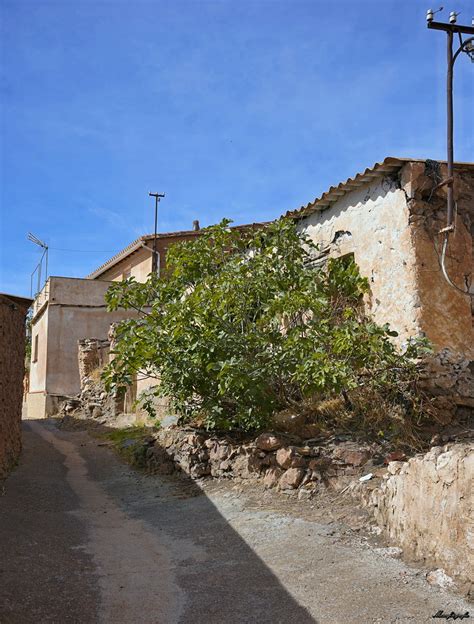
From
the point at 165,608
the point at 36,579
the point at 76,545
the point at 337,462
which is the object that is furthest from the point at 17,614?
the point at 337,462

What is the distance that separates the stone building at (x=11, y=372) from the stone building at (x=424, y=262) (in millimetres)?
5388

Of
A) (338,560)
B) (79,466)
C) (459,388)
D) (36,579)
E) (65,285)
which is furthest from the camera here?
(65,285)

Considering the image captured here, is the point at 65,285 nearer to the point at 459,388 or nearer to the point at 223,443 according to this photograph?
the point at 223,443

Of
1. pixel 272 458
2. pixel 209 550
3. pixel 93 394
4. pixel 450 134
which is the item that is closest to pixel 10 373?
pixel 272 458

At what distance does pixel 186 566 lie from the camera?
225 inches

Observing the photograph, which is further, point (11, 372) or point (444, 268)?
point (11, 372)

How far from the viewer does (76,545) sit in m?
6.30

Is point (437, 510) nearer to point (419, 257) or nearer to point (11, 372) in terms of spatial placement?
point (419, 257)

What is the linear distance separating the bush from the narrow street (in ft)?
5.15

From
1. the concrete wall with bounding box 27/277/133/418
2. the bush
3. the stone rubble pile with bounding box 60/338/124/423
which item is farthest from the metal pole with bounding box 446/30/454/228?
the concrete wall with bounding box 27/277/133/418

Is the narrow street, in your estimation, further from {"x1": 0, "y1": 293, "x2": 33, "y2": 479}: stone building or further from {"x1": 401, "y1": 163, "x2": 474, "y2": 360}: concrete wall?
{"x1": 401, "y1": 163, "x2": 474, "y2": 360}: concrete wall

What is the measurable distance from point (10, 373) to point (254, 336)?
379 cm

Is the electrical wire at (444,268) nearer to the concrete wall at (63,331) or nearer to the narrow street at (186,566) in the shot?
the narrow street at (186,566)

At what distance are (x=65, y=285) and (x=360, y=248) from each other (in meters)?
14.7
